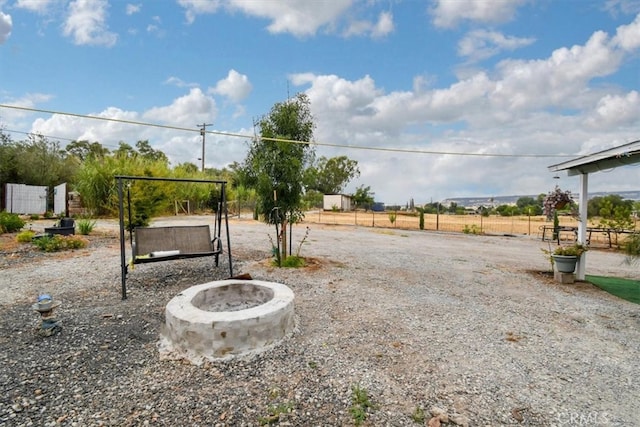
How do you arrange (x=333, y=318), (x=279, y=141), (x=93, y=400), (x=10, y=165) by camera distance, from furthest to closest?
1. (x=10, y=165)
2. (x=279, y=141)
3. (x=333, y=318)
4. (x=93, y=400)

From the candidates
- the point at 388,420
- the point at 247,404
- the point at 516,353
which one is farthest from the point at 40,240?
the point at 516,353

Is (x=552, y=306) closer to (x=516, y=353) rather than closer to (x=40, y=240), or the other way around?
(x=516, y=353)

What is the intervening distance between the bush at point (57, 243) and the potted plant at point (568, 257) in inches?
391

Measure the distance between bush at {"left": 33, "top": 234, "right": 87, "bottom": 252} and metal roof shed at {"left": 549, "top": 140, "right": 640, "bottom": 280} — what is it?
1037cm

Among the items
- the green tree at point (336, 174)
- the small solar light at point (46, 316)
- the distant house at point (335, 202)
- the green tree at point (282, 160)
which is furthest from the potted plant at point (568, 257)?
the green tree at point (336, 174)

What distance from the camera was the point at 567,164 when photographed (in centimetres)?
623

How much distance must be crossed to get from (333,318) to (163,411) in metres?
1.90

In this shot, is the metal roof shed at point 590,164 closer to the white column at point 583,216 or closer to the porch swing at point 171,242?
the white column at point 583,216

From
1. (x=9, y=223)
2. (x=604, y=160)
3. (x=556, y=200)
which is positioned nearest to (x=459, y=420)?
(x=604, y=160)

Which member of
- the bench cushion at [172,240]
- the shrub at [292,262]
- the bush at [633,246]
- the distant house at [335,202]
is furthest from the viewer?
the distant house at [335,202]

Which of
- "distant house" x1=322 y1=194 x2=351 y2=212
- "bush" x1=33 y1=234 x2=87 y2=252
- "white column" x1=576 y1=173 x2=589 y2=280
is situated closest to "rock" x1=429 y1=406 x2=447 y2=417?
"white column" x1=576 y1=173 x2=589 y2=280

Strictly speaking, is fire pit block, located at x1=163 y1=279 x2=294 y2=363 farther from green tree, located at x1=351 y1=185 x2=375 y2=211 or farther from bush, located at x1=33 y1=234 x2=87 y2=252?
green tree, located at x1=351 y1=185 x2=375 y2=211

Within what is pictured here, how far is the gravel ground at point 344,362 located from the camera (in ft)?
6.90

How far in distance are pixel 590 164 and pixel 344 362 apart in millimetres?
5827
